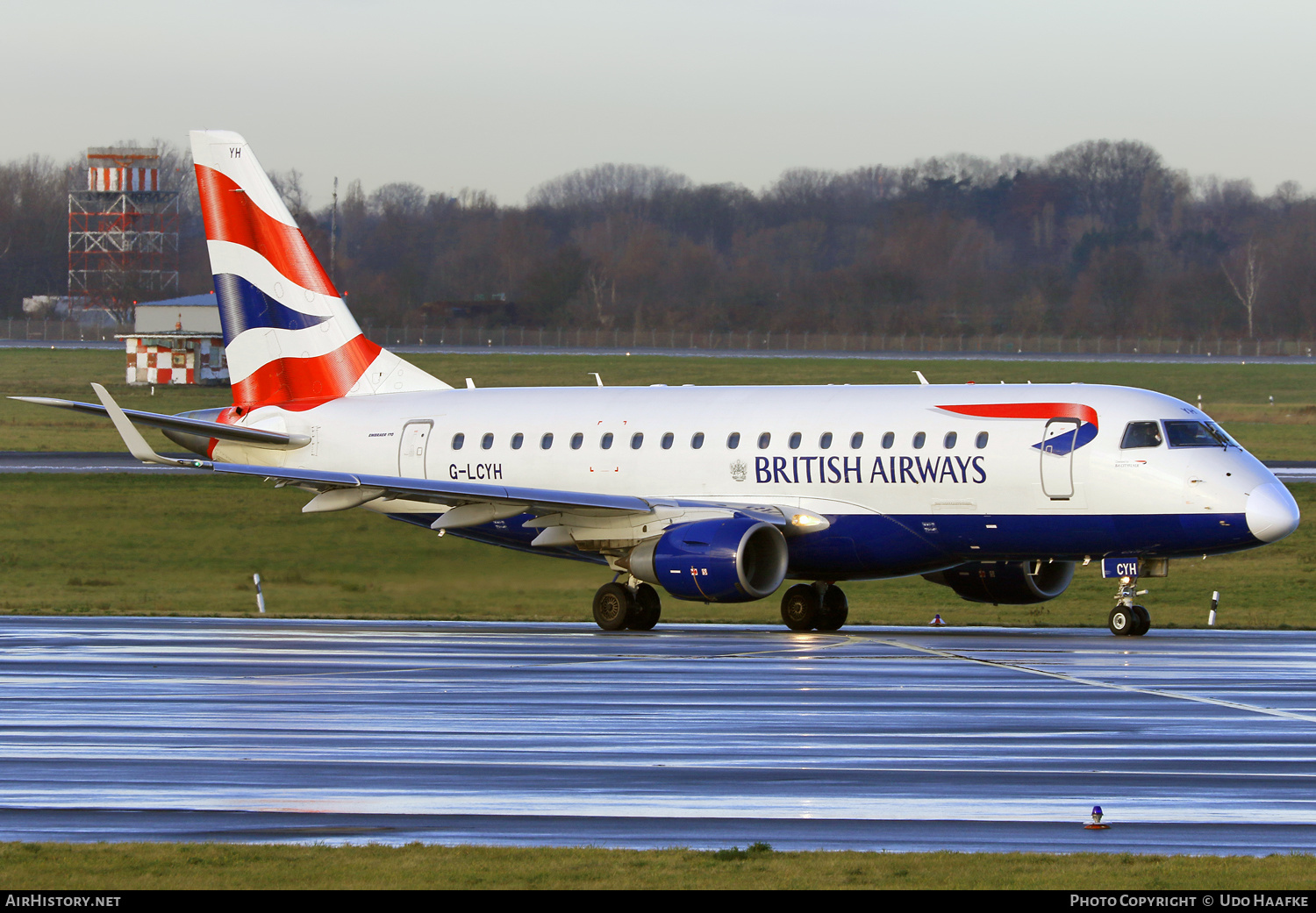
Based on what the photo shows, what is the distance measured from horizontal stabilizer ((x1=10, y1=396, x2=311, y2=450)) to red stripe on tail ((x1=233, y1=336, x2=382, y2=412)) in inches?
29.8

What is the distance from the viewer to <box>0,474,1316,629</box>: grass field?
3497 centimetres

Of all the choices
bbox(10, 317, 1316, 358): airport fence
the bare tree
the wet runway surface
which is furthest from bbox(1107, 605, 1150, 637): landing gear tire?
A: the bare tree

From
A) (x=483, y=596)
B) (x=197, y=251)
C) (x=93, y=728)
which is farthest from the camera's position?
(x=197, y=251)

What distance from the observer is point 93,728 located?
685 inches

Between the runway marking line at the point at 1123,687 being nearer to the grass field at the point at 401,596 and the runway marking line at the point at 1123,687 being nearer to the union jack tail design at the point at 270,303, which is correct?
the grass field at the point at 401,596

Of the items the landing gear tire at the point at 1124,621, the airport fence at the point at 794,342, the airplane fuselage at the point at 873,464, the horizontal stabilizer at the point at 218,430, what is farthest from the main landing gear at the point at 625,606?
the airport fence at the point at 794,342

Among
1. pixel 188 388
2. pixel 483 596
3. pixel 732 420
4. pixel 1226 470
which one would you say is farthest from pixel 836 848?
pixel 188 388

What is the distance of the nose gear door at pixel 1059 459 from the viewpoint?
94.0ft

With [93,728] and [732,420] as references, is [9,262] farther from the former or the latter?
[93,728]

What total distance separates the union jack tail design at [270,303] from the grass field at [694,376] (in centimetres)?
4389

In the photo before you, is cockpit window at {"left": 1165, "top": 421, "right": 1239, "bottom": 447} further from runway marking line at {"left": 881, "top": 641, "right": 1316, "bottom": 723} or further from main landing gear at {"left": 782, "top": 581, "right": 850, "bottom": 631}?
main landing gear at {"left": 782, "top": 581, "right": 850, "bottom": 631}

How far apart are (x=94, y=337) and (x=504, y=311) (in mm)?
29930

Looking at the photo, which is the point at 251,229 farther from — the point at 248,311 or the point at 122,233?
the point at 122,233

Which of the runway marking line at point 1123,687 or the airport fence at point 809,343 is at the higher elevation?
the airport fence at point 809,343
